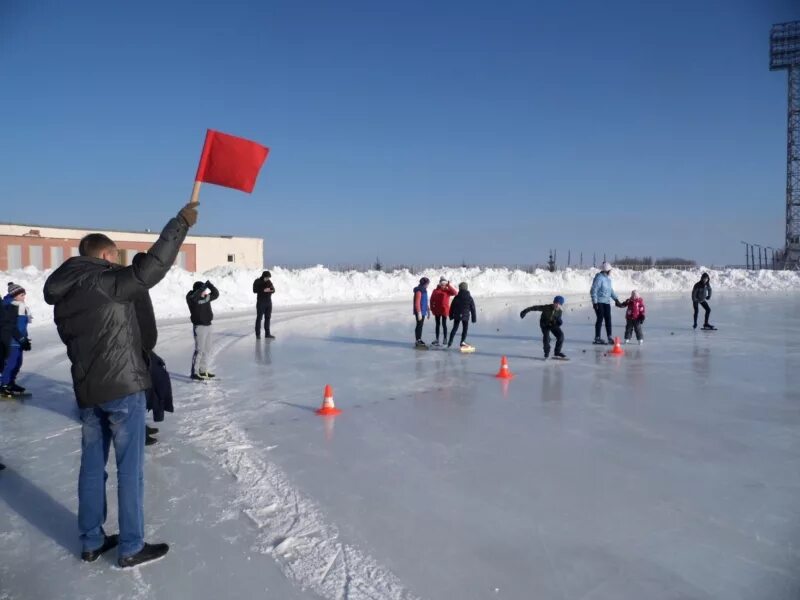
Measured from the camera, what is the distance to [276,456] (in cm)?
466

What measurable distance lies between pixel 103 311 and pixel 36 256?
1486 inches

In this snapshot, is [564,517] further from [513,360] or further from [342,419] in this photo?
[513,360]

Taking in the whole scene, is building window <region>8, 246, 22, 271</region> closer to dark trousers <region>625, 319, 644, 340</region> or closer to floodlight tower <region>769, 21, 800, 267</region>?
dark trousers <region>625, 319, 644, 340</region>

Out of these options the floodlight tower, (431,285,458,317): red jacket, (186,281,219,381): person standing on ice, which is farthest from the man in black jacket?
the floodlight tower

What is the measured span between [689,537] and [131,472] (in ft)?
11.1

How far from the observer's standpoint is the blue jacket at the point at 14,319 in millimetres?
6487

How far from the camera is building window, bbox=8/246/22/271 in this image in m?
32.1

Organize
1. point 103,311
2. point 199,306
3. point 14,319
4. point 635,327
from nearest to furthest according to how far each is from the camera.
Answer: point 103,311 < point 14,319 < point 199,306 < point 635,327

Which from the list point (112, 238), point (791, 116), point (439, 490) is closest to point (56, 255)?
point (112, 238)

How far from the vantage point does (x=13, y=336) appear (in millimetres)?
6586

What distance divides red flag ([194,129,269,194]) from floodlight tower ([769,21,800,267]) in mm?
60513

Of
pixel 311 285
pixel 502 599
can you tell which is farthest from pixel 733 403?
pixel 311 285

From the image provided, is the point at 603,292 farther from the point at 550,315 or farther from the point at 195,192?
the point at 195,192

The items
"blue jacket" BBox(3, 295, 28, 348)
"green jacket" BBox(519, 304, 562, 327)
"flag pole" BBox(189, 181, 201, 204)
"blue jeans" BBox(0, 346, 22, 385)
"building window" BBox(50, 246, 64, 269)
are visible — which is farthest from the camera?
"building window" BBox(50, 246, 64, 269)
